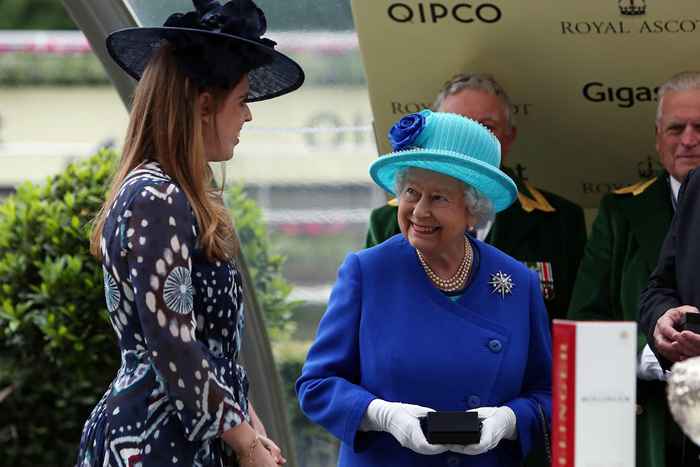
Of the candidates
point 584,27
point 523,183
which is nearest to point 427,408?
point 523,183

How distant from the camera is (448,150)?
3.49 metres

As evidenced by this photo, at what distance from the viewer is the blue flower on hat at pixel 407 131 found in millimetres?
3494

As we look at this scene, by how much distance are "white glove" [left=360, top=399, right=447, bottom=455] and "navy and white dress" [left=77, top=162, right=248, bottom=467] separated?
1.28 feet

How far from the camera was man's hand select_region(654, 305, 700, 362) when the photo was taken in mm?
3297

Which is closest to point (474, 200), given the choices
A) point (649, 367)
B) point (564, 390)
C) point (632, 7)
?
point (649, 367)

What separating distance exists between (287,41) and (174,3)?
0.44 metres

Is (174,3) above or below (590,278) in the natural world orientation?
above

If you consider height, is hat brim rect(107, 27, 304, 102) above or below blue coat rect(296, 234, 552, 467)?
above

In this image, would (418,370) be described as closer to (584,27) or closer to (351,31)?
(584,27)

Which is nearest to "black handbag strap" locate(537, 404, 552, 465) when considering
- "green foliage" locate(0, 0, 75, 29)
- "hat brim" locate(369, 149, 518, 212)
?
"hat brim" locate(369, 149, 518, 212)

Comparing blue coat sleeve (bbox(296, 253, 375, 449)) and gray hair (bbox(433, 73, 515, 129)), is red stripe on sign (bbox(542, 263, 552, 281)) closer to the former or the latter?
gray hair (bbox(433, 73, 515, 129))

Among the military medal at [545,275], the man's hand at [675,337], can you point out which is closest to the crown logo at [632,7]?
the military medal at [545,275]

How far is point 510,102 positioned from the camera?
487 centimetres

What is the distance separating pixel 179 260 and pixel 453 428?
2.56ft
